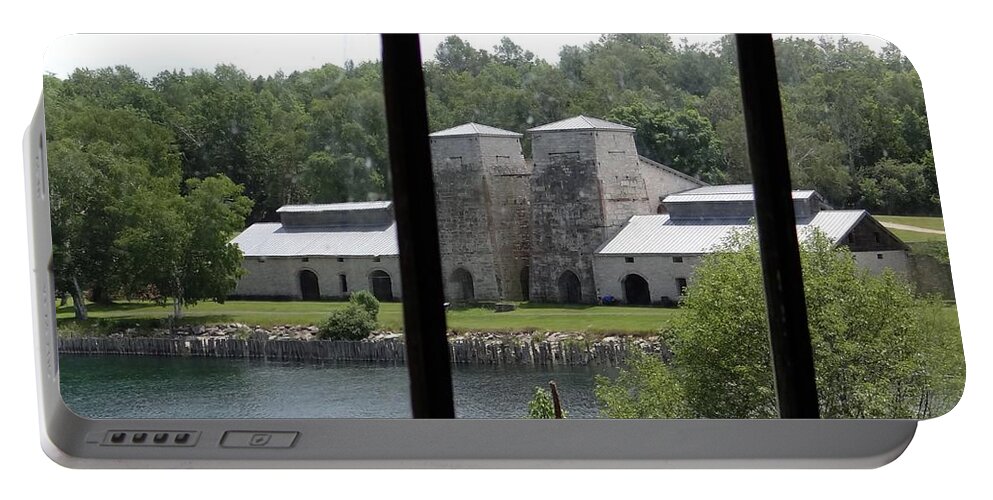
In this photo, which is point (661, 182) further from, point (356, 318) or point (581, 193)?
point (356, 318)

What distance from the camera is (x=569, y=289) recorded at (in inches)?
87.2

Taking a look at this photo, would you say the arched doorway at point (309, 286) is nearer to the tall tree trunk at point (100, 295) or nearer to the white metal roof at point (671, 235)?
the tall tree trunk at point (100, 295)

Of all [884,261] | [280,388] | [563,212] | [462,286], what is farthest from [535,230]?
[884,261]

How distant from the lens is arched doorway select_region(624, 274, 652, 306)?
2230 mm

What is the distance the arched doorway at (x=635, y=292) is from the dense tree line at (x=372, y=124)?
0.24m

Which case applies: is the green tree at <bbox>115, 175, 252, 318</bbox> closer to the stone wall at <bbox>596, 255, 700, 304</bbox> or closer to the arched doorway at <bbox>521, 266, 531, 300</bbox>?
the arched doorway at <bbox>521, 266, 531, 300</bbox>

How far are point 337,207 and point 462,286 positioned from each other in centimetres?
28

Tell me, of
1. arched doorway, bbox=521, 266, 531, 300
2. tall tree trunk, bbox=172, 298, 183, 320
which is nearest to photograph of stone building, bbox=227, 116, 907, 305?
arched doorway, bbox=521, 266, 531, 300

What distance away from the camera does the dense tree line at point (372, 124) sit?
2.17m

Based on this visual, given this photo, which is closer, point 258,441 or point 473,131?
point 258,441

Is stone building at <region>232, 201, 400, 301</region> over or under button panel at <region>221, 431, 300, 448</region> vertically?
over

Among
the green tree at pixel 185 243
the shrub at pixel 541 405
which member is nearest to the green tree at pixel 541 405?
the shrub at pixel 541 405

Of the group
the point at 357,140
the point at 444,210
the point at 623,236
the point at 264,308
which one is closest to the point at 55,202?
the point at 264,308

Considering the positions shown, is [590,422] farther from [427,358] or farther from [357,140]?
[357,140]
